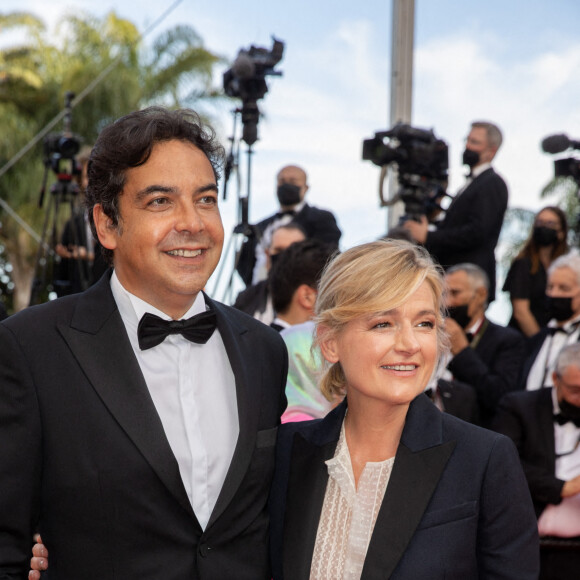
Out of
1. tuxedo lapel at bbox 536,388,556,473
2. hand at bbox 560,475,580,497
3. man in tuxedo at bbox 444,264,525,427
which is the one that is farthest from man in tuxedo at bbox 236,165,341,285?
hand at bbox 560,475,580,497

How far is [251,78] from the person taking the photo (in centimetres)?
517

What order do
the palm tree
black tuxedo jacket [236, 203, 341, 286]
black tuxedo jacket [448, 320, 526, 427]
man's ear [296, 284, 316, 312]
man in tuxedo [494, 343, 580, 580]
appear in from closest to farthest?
man's ear [296, 284, 316, 312] < man in tuxedo [494, 343, 580, 580] < black tuxedo jacket [448, 320, 526, 427] < black tuxedo jacket [236, 203, 341, 286] < the palm tree

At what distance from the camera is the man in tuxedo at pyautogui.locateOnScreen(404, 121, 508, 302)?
5.77 meters

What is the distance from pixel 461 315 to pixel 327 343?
3086 mm

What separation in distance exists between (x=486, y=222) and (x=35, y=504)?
4.29 metres

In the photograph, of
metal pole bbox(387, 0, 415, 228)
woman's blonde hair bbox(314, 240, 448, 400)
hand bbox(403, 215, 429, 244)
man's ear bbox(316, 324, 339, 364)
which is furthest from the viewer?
metal pole bbox(387, 0, 415, 228)

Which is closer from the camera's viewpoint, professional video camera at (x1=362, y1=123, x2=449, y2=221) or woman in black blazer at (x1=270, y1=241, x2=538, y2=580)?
woman in black blazer at (x1=270, y1=241, x2=538, y2=580)

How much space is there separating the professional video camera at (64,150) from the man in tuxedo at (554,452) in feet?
10.2

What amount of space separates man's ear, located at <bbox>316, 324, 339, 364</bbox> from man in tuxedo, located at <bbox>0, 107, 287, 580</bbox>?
0.13m

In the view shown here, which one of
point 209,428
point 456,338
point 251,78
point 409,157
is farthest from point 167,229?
point 409,157

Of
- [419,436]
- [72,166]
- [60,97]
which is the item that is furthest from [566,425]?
[60,97]

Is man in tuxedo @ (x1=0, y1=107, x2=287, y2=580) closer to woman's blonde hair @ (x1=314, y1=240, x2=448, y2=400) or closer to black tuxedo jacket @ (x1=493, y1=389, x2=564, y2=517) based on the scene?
woman's blonde hair @ (x1=314, y1=240, x2=448, y2=400)

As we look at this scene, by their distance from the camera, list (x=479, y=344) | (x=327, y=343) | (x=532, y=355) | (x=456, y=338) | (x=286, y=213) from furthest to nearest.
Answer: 1. (x=286, y=213)
2. (x=479, y=344)
3. (x=532, y=355)
4. (x=456, y=338)
5. (x=327, y=343)

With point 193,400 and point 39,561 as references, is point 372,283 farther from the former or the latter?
point 39,561
